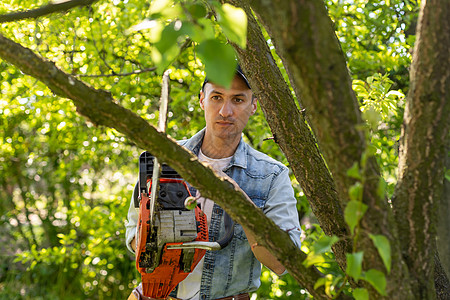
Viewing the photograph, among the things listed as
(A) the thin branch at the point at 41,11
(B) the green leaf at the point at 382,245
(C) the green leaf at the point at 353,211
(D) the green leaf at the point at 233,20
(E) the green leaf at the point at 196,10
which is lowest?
(B) the green leaf at the point at 382,245

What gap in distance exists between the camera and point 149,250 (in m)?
1.69

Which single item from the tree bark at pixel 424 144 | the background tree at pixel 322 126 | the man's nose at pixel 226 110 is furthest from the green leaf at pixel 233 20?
the man's nose at pixel 226 110

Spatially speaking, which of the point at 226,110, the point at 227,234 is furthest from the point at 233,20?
the point at 226,110

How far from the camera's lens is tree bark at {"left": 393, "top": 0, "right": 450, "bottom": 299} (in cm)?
94

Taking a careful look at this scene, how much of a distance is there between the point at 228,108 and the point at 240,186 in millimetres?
363

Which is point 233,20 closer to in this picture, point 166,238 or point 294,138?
point 294,138

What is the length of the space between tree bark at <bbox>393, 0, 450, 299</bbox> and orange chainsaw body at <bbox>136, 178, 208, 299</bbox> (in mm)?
819

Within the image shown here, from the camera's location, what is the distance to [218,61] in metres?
0.68

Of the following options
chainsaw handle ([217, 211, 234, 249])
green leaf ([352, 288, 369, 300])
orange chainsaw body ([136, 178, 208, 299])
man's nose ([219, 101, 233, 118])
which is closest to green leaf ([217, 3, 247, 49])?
green leaf ([352, 288, 369, 300])

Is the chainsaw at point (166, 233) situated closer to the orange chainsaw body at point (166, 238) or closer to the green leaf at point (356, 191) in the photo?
the orange chainsaw body at point (166, 238)

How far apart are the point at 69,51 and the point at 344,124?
327 cm

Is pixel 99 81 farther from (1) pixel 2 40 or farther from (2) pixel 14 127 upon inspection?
(1) pixel 2 40

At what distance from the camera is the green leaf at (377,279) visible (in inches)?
34.1

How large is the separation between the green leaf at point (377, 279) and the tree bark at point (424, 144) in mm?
160
